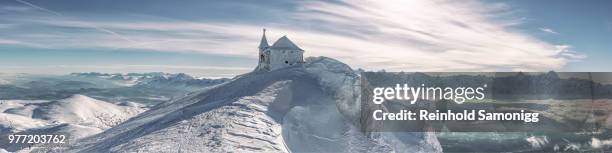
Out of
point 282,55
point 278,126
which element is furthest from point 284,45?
point 278,126

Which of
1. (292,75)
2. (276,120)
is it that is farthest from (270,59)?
(276,120)

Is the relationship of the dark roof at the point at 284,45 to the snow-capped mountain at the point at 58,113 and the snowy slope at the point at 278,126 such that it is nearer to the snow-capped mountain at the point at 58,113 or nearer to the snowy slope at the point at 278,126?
the snowy slope at the point at 278,126

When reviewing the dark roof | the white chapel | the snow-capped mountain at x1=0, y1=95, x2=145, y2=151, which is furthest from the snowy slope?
the snow-capped mountain at x1=0, y1=95, x2=145, y2=151

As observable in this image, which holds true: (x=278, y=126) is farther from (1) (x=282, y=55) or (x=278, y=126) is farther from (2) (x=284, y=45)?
(2) (x=284, y=45)

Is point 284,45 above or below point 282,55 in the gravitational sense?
above

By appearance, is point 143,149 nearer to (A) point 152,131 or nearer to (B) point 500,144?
(A) point 152,131

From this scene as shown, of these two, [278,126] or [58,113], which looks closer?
[278,126]

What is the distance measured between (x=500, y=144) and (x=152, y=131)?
8730cm

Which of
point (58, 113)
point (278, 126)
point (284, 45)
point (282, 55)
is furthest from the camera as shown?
point (58, 113)

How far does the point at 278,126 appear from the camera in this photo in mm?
34000

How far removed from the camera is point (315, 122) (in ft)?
124

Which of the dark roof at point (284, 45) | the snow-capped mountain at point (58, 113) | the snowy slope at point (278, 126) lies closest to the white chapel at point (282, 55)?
the dark roof at point (284, 45)

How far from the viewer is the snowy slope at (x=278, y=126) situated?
28969 millimetres

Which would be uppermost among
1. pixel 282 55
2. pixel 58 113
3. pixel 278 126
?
pixel 282 55
